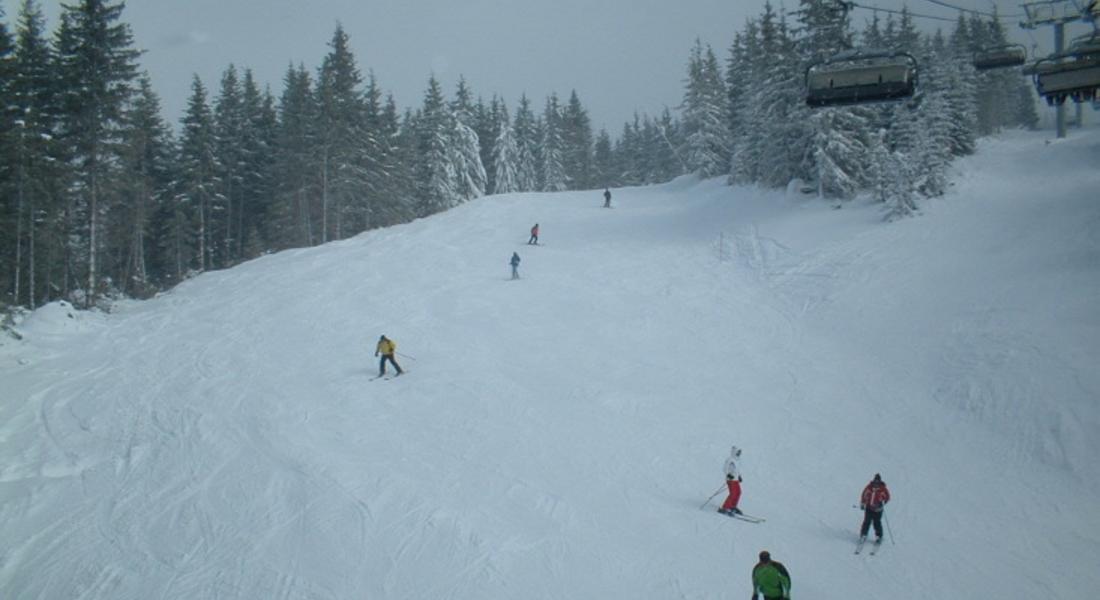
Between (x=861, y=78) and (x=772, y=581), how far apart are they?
9.28 meters

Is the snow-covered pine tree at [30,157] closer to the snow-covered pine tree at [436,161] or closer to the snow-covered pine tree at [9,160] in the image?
the snow-covered pine tree at [9,160]

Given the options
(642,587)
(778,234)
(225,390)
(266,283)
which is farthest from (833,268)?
(266,283)

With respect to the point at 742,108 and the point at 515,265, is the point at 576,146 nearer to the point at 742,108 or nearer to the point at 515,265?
the point at 742,108

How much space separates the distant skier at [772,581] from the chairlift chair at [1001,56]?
49.5ft

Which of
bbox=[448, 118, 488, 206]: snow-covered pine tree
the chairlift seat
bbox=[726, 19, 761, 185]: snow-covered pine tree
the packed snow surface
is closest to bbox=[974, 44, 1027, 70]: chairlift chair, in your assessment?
the chairlift seat

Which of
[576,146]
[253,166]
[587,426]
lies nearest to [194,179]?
[253,166]

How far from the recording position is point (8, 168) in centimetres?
2386

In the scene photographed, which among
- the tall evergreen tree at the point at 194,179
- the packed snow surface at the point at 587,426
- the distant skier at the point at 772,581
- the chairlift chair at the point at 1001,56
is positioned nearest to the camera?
the distant skier at the point at 772,581

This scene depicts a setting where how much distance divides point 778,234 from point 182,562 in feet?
89.9

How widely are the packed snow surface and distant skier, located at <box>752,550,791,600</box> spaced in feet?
4.64

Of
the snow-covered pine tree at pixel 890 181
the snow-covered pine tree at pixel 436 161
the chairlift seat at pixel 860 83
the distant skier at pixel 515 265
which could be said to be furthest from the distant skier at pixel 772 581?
A: the snow-covered pine tree at pixel 436 161

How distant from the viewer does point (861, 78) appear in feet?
38.8

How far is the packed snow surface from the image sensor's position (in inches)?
394

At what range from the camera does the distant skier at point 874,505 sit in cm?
1027
